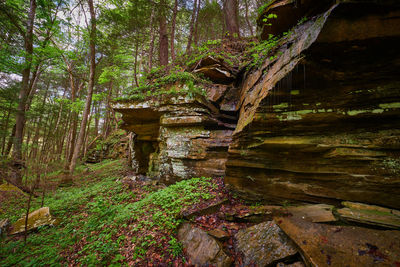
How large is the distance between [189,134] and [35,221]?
20.3ft

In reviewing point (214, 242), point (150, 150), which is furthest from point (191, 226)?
point (150, 150)

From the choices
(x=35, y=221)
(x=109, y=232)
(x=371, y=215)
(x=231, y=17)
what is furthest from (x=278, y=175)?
(x=231, y=17)

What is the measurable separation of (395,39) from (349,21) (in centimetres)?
83

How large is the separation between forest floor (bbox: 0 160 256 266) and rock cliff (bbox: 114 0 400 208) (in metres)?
1.30

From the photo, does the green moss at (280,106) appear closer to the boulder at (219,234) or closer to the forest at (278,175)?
the forest at (278,175)

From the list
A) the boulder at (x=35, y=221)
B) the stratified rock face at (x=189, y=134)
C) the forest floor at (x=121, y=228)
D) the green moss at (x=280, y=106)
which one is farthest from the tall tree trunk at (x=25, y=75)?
the green moss at (x=280, y=106)

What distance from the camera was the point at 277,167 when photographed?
4.01 meters

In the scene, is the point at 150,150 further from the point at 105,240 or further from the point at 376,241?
the point at 376,241

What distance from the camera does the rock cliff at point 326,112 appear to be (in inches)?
104

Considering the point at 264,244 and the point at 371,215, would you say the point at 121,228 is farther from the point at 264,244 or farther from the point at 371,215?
the point at 371,215

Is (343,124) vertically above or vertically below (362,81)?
below

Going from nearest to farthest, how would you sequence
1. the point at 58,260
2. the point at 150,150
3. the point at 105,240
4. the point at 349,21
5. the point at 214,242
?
the point at 349,21
the point at 214,242
the point at 58,260
the point at 105,240
the point at 150,150

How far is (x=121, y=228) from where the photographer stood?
4258 millimetres

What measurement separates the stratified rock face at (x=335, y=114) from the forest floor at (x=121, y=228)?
185cm
